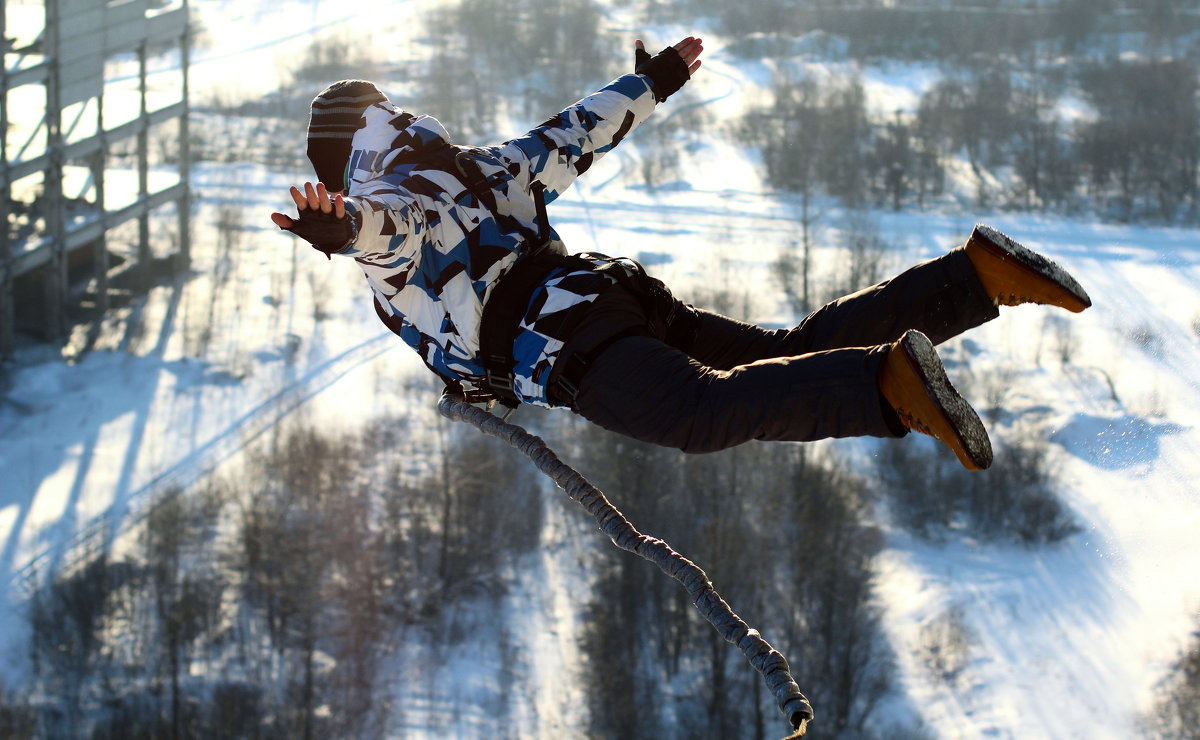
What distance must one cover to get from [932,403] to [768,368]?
426 mm

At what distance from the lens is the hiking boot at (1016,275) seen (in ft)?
10.4

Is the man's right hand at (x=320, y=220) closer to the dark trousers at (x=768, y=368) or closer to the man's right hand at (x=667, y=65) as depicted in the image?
the dark trousers at (x=768, y=368)

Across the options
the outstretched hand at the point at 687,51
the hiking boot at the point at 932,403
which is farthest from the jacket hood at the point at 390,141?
the hiking boot at the point at 932,403

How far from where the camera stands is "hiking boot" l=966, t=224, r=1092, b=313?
3.17 metres

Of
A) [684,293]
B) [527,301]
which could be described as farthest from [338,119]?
[684,293]

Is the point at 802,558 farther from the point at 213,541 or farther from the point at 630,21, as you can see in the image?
the point at 630,21

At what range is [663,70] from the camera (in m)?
3.89

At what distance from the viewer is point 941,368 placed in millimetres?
2668

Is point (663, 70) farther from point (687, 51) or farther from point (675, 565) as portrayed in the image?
point (675, 565)

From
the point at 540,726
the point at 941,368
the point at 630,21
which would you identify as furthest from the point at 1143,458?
the point at 630,21

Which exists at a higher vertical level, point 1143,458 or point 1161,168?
point 1161,168

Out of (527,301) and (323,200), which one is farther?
(527,301)

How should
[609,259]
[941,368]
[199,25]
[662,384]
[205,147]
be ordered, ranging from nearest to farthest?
1. [941,368]
2. [662,384]
3. [609,259]
4. [205,147]
5. [199,25]

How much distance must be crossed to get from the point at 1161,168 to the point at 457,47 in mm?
17611
